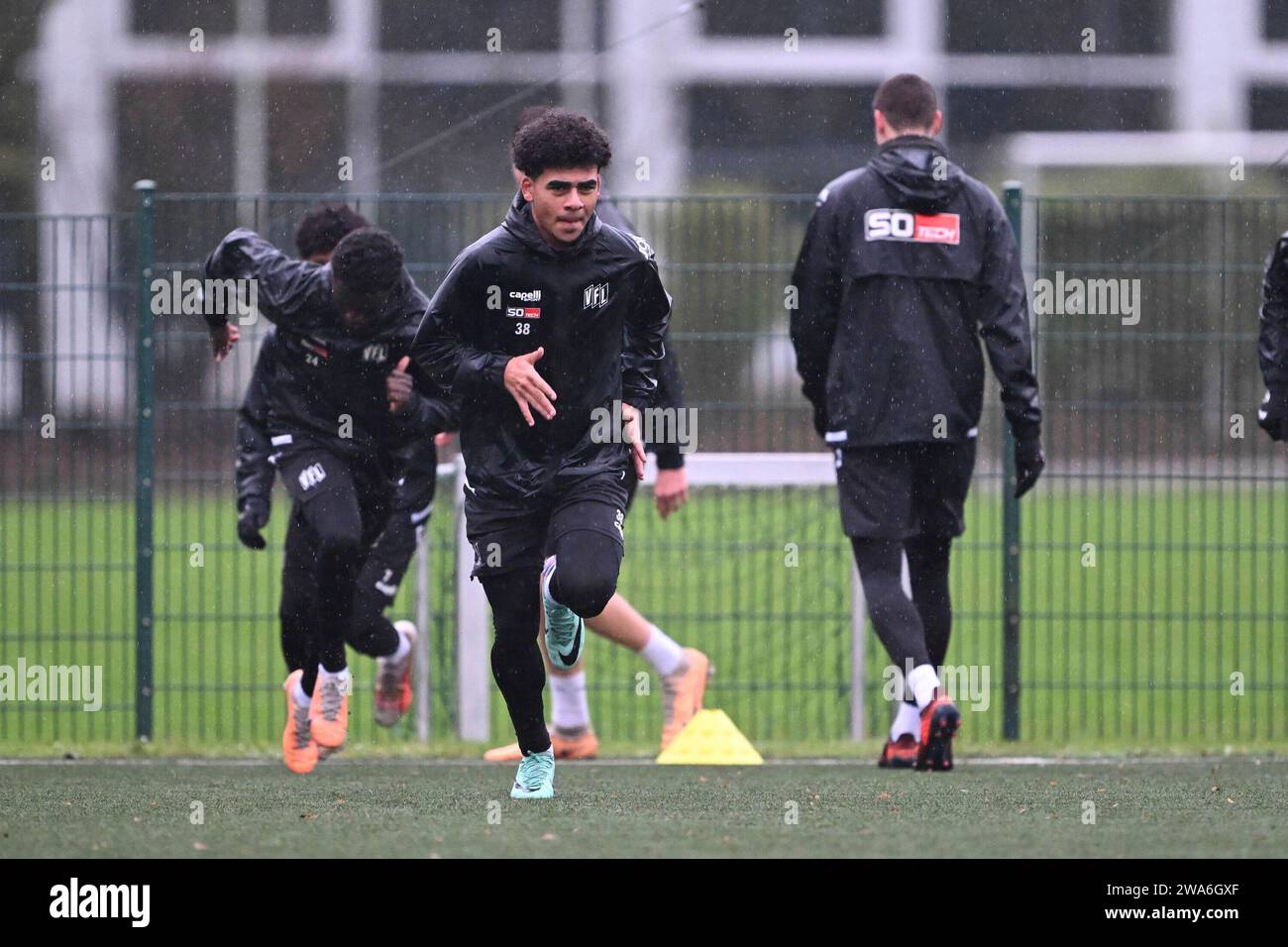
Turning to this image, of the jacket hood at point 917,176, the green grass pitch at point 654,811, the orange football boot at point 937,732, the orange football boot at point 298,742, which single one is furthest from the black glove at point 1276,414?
the orange football boot at point 298,742

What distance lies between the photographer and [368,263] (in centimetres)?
679

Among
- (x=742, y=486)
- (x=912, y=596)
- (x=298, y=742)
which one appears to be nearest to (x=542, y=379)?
(x=298, y=742)

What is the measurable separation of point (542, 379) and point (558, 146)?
2.13ft

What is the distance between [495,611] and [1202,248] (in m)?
3.80

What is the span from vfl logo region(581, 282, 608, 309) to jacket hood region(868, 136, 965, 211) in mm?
1575

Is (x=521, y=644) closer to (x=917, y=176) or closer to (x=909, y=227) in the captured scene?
(x=909, y=227)

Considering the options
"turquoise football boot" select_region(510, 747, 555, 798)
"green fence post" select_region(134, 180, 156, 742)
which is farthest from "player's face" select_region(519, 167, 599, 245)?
"green fence post" select_region(134, 180, 156, 742)

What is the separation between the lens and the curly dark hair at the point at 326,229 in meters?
7.54

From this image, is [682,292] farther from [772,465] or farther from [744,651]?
[744,651]

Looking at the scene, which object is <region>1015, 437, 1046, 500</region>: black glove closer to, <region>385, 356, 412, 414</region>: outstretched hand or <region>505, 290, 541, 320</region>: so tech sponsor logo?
<region>505, 290, 541, 320</region>: so tech sponsor logo

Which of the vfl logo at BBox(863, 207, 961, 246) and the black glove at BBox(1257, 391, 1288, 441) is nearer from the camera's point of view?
the black glove at BBox(1257, 391, 1288, 441)

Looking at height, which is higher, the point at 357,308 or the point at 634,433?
the point at 357,308

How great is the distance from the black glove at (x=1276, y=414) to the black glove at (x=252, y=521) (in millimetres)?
3445

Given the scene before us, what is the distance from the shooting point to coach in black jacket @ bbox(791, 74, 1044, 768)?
6.96 m
